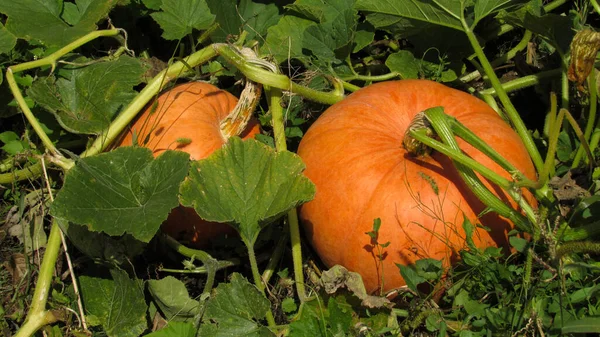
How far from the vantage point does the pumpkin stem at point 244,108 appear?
264 cm

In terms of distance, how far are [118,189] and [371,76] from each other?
1.31m

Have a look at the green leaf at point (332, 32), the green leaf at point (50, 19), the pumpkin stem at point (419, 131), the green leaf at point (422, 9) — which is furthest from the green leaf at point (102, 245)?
the green leaf at point (422, 9)

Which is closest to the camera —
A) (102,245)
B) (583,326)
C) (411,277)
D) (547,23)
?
(583,326)

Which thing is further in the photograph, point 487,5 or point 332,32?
point 332,32

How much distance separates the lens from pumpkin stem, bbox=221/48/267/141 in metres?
2.64

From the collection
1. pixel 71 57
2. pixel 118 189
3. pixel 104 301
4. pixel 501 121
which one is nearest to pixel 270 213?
pixel 118 189

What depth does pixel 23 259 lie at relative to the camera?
2742mm

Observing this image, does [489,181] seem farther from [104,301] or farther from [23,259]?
[23,259]

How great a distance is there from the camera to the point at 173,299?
241 cm

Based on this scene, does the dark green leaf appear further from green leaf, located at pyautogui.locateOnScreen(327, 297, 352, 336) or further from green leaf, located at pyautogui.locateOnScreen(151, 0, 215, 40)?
green leaf, located at pyautogui.locateOnScreen(151, 0, 215, 40)

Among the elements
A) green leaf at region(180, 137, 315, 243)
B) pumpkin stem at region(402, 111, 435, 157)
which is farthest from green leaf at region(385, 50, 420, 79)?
green leaf at region(180, 137, 315, 243)

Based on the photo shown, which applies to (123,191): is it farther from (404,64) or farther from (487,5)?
(487,5)

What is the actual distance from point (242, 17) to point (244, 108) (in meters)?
0.66

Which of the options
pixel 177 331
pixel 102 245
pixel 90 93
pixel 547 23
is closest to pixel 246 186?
pixel 177 331
